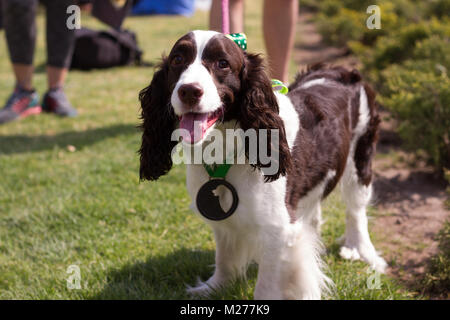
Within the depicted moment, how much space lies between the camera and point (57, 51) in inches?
199

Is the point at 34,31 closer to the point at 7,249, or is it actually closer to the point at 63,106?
the point at 63,106

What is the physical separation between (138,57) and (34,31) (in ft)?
9.70

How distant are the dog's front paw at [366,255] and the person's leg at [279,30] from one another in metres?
1.27

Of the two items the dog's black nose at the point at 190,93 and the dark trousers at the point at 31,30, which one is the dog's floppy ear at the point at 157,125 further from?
the dark trousers at the point at 31,30

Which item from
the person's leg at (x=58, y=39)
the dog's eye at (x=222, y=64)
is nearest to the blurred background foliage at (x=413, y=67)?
the dog's eye at (x=222, y=64)

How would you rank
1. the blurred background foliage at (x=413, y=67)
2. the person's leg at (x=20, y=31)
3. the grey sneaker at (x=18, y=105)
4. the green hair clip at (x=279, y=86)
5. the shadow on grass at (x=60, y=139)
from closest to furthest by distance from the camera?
the green hair clip at (x=279, y=86), the blurred background foliage at (x=413, y=67), the shadow on grass at (x=60, y=139), the person's leg at (x=20, y=31), the grey sneaker at (x=18, y=105)

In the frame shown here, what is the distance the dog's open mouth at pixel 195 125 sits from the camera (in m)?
1.78

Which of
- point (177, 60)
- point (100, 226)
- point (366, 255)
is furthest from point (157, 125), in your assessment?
point (366, 255)

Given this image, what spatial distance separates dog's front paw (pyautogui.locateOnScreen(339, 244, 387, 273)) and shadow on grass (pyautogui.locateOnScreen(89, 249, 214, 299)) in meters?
0.79

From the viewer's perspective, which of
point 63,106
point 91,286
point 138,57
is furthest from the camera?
point 138,57

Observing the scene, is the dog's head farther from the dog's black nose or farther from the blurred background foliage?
the blurred background foliage
